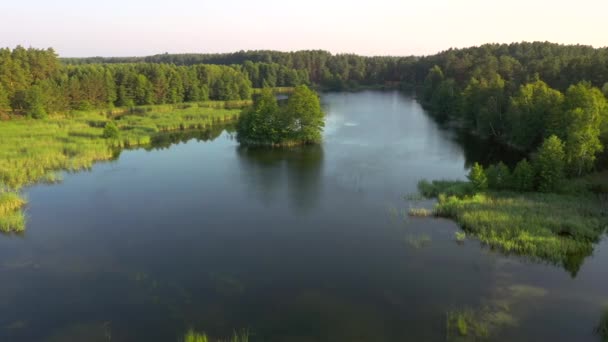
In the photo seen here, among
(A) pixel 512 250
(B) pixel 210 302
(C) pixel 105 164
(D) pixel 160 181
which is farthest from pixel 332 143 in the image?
(B) pixel 210 302

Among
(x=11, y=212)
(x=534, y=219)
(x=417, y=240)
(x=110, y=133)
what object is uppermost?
(x=110, y=133)

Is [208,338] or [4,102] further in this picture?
[4,102]

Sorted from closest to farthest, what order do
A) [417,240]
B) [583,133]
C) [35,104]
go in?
[417,240], [583,133], [35,104]

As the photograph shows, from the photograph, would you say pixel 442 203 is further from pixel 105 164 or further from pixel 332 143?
pixel 105 164

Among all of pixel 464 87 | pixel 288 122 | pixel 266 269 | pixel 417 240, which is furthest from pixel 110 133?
pixel 464 87

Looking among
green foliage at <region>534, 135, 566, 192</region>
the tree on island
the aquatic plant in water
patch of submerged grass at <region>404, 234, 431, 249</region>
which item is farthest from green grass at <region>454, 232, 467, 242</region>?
the tree on island

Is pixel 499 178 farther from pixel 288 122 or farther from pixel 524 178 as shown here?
pixel 288 122
